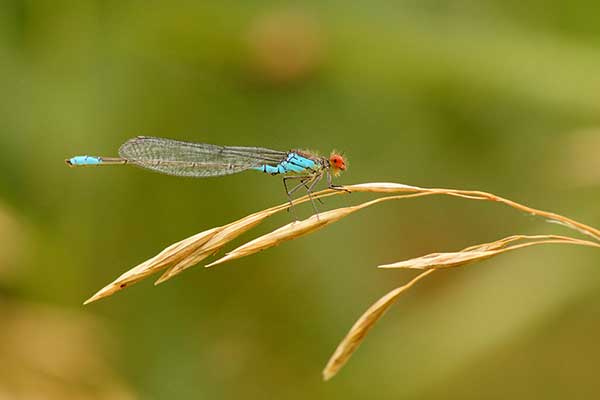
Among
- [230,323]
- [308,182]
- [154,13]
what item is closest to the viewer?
[308,182]

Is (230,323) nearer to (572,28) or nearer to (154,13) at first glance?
(154,13)

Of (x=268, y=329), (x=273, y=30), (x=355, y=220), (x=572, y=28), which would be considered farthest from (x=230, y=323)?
(x=572, y=28)

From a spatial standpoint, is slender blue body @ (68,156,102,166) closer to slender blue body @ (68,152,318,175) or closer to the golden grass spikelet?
slender blue body @ (68,152,318,175)

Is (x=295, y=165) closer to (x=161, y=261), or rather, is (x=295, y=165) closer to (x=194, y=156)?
(x=194, y=156)

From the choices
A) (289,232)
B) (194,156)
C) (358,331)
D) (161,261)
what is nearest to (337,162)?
→ (194,156)

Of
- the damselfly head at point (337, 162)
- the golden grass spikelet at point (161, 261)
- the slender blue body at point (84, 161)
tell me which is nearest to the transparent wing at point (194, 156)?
the slender blue body at point (84, 161)

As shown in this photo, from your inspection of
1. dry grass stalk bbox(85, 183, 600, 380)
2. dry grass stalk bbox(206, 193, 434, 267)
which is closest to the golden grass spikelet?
A: dry grass stalk bbox(85, 183, 600, 380)

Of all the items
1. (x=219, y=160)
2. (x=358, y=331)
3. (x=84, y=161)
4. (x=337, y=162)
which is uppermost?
(x=84, y=161)
